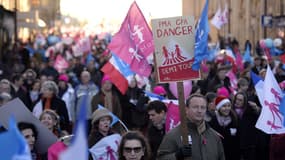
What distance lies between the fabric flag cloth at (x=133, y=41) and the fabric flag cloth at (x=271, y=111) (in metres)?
1.88

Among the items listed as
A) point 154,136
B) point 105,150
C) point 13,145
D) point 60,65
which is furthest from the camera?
point 60,65

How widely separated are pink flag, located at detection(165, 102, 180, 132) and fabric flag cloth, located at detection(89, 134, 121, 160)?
142 cm

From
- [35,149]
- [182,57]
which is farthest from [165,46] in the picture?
[35,149]

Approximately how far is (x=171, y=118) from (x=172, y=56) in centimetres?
142

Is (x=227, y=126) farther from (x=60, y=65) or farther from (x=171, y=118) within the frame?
(x=60, y=65)

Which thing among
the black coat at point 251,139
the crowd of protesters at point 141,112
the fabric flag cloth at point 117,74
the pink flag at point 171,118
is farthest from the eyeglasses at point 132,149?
the fabric flag cloth at point 117,74

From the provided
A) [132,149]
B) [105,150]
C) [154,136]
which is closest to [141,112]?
[154,136]

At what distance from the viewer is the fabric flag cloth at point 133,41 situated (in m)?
10.6

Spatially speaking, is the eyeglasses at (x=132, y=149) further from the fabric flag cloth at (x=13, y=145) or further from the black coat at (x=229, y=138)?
the black coat at (x=229, y=138)

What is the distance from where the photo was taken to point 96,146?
8078 mm

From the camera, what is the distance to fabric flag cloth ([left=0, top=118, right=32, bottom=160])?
4.37 metres

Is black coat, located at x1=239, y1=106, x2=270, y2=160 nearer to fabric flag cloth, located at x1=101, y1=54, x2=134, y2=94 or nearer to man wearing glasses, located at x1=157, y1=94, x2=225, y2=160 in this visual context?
fabric flag cloth, located at x1=101, y1=54, x2=134, y2=94

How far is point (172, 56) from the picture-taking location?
8.38 m

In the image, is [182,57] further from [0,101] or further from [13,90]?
[13,90]
